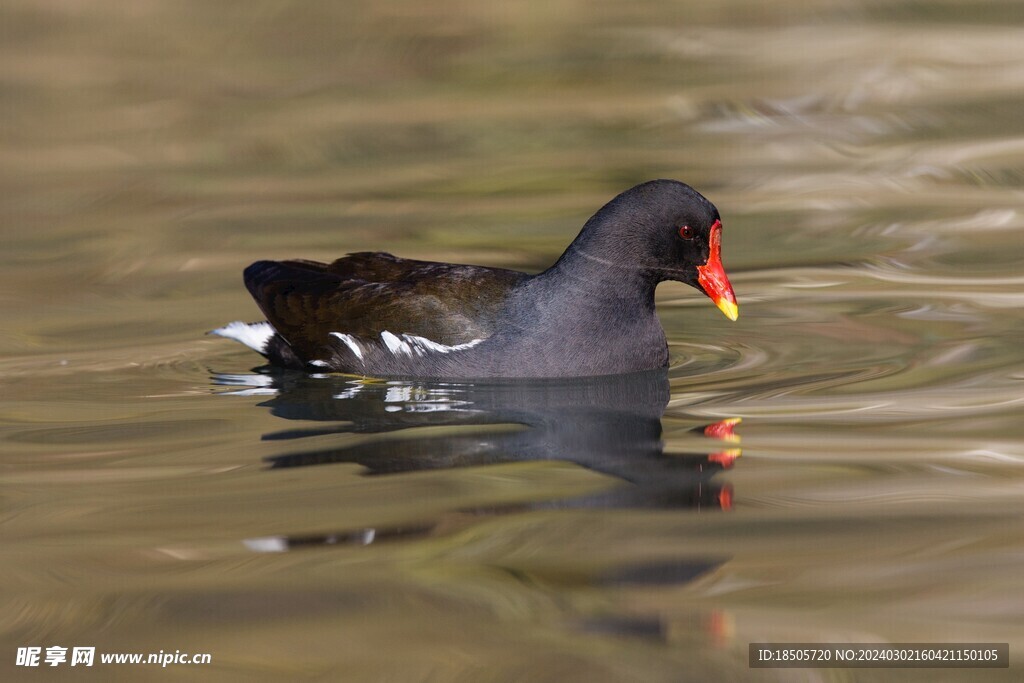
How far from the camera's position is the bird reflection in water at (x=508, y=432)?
5633mm

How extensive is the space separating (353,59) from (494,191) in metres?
3.91

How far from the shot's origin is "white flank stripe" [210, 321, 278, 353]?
26.3 ft

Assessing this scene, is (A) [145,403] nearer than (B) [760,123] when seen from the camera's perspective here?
Yes

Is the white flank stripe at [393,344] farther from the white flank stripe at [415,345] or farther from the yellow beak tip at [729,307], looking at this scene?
the yellow beak tip at [729,307]

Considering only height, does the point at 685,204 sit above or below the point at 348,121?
below

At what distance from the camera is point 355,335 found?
298 inches

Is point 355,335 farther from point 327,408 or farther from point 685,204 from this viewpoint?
point 685,204

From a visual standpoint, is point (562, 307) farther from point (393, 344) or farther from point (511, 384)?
point (393, 344)

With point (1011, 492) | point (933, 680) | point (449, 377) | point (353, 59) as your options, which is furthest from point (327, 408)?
point (353, 59)

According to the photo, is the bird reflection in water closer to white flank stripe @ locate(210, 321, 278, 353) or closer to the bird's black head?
white flank stripe @ locate(210, 321, 278, 353)

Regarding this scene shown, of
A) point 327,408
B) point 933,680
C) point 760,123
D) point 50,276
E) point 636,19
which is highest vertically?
point 636,19

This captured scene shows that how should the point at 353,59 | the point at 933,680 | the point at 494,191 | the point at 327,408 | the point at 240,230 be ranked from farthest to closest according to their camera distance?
the point at 353,59
the point at 494,191
the point at 240,230
the point at 327,408
the point at 933,680

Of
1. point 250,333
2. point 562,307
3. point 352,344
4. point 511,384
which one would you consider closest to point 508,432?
point 511,384

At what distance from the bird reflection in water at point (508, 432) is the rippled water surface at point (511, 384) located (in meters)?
0.03
